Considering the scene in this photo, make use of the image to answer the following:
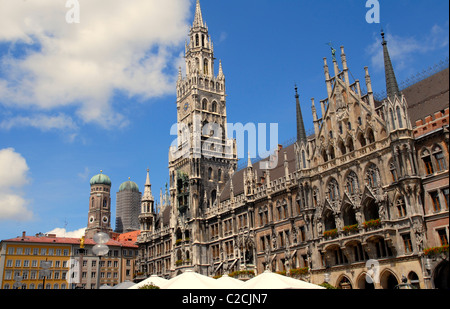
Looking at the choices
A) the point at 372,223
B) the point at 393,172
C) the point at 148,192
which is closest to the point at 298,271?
the point at 372,223

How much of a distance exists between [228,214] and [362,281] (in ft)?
81.2

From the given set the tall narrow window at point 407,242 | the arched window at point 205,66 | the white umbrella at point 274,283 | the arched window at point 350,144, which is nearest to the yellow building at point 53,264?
the arched window at point 205,66

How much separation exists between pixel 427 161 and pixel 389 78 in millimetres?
8085

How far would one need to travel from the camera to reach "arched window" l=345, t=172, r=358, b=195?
40.1 m

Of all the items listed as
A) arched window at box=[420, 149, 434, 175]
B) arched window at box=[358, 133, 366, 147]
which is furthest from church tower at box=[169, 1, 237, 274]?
arched window at box=[420, 149, 434, 175]

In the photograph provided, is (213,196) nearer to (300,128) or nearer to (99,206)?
(300,128)

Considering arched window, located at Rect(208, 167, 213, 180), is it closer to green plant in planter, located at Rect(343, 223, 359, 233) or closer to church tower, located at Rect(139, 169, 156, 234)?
church tower, located at Rect(139, 169, 156, 234)

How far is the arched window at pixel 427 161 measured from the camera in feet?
114

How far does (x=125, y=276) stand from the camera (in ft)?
306

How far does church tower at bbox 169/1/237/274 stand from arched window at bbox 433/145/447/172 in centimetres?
3683

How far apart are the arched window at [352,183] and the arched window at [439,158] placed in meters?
7.59

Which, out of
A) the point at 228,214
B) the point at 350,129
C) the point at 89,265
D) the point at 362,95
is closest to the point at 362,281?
the point at 350,129

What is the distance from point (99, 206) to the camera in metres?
155

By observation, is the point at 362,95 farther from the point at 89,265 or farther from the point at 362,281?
the point at 89,265
